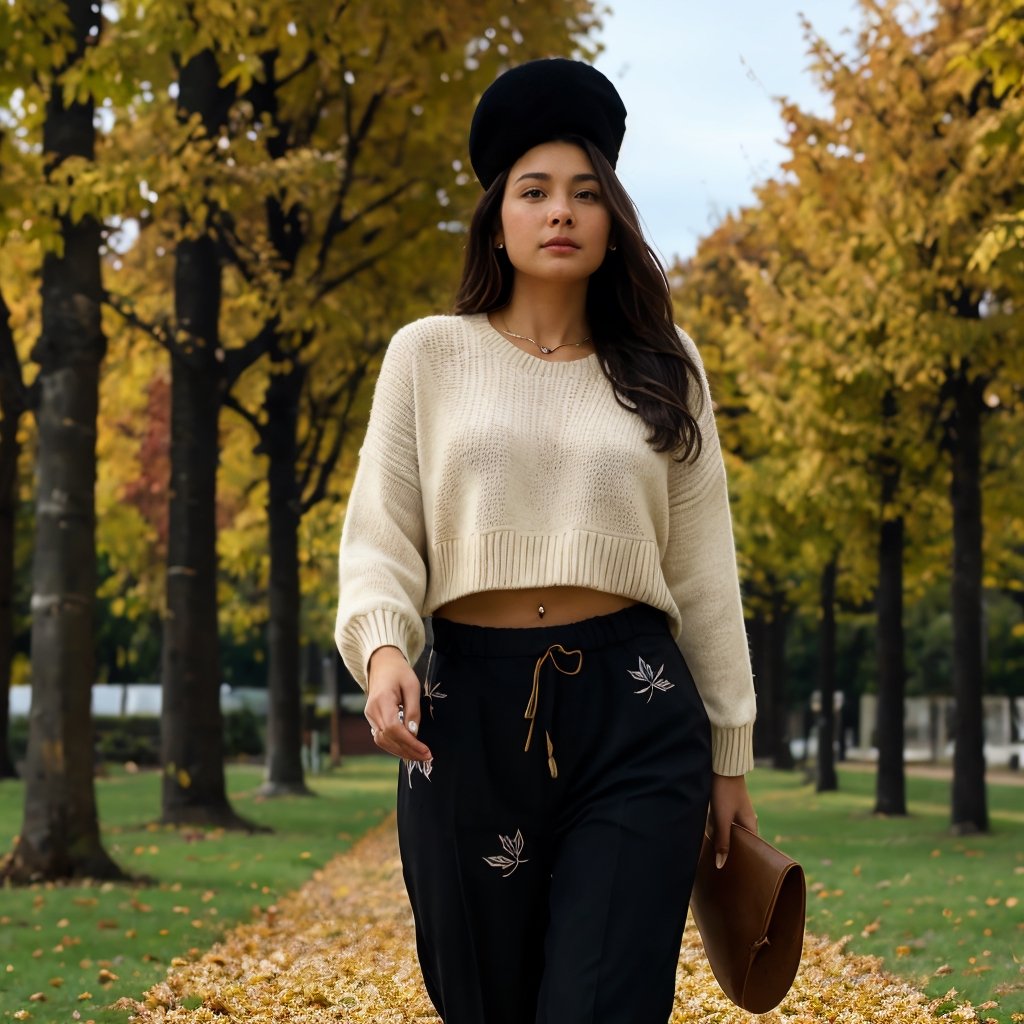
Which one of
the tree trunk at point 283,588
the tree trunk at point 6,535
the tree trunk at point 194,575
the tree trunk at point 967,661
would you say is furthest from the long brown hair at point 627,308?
the tree trunk at point 283,588

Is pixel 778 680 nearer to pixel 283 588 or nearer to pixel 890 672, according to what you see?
pixel 890 672

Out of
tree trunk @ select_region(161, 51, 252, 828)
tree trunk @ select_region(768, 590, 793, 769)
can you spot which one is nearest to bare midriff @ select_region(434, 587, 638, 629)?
tree trunk @ select_region(161, 51, 252, 828)

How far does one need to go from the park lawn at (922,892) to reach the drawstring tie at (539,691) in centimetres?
378

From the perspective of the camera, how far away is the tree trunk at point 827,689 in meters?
23.9

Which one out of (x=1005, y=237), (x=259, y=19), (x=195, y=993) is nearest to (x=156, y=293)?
(x=259, y=19)

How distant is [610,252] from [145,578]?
24931 mm

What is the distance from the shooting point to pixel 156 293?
20.9 metres

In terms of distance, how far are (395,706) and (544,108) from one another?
1283mm

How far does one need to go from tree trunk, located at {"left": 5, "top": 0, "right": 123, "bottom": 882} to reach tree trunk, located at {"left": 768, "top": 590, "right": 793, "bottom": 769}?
780 inches

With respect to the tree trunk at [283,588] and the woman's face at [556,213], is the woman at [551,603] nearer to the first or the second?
the woman's face at [556,213]

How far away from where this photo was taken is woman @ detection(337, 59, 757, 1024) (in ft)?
10.4

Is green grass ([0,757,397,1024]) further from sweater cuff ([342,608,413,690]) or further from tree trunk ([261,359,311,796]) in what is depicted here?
sweater cuff ([342,608,413,690])

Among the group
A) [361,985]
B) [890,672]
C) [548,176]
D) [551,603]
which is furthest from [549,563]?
[890,672]

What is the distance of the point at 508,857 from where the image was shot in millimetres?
3260
